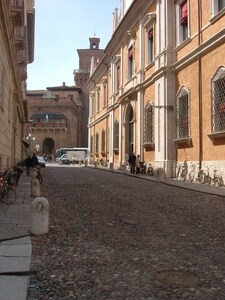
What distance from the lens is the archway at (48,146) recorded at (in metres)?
84.6

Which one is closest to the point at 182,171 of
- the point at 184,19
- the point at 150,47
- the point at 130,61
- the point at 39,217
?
the point at 184,19

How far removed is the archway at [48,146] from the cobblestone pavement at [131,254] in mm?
74404

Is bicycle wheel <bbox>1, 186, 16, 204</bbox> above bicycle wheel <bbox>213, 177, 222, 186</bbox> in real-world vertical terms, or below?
below

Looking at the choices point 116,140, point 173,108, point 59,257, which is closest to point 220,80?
point 173,108

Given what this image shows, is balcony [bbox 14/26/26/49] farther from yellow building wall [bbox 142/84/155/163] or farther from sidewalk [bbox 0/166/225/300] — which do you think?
sidewalk [bbox 0/166/225/300]

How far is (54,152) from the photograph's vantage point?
276 ft

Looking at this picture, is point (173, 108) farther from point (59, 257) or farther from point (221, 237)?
point (59, 257)

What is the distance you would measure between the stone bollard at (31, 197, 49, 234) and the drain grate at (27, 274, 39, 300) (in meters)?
2.47

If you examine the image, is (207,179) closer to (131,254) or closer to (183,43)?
(183,43)

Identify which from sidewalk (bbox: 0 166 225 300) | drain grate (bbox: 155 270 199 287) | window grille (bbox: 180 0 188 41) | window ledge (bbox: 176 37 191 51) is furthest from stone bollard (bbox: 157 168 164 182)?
drain grate (bbox: 155 270 199 287)

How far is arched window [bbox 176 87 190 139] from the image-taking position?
21.8 m

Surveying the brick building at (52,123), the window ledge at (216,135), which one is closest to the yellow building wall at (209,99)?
the window ledge at (216,135)

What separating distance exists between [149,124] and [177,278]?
23.1m

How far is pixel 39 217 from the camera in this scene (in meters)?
7.48
